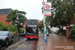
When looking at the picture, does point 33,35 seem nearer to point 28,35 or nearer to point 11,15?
point 28,35

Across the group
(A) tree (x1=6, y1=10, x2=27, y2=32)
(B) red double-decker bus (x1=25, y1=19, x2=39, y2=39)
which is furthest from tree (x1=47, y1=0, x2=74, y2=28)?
(A) tree (x1=6, y1=10, x2=27, y2=32)

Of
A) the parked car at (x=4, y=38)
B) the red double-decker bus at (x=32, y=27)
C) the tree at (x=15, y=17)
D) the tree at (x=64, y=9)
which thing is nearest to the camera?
the parked car at (x=4, y=38)

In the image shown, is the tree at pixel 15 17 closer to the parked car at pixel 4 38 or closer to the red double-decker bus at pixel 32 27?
the red double-decker bus at pixel 32 27

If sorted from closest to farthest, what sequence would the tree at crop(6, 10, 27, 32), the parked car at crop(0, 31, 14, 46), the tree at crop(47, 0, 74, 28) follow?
the parked car at crop(0, 31, 14, 46) → the tree at crop(47, 0, 74, 28) → the tree at crop(6, 10, 27, 32)

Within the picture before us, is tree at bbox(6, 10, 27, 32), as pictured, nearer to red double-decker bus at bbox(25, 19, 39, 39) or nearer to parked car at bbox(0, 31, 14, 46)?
red double-decker bus at bbox(25, 19, 39, 39)

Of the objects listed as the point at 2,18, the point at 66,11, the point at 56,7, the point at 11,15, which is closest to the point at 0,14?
the point at 2,18

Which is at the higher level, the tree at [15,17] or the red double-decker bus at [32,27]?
the tree at [15,17]

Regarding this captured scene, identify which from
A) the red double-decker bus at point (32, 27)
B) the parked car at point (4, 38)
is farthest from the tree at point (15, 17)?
the parked car at point (4, 38)

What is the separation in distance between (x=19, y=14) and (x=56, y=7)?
16906mm

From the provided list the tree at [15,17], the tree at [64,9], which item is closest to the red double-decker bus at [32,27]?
the tree at [64,9]

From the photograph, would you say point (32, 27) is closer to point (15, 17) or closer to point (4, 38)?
point (4, 38)

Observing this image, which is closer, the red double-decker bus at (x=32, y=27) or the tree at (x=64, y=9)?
the red double-decker bus at (x=32, y=27)

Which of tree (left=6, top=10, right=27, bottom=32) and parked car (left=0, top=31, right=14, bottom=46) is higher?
tree (left=6, top=10, right=27, bottom=32)

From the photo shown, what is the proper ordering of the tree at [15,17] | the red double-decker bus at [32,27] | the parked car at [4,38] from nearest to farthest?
the parked car at [4,38] < the red double-decker bus at [32,27] < the tree at [15,17]
